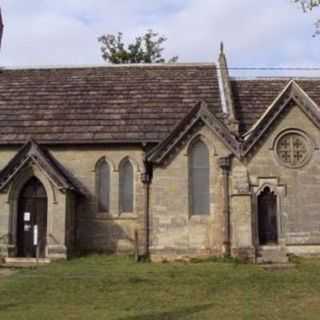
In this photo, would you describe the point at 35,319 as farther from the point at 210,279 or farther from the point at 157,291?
the point at 210,279

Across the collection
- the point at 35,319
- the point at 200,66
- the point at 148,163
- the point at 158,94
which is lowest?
the point at 35,319

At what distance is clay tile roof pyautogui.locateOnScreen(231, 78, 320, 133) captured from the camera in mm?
28681

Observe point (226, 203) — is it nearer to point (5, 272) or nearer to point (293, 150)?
point (293, 150)

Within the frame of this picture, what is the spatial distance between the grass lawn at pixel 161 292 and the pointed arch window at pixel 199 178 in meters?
3.55

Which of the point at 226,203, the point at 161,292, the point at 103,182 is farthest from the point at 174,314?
the point at 103,182

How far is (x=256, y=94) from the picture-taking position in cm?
3061

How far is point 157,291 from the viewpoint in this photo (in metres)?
16.8

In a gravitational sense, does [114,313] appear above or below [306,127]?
below

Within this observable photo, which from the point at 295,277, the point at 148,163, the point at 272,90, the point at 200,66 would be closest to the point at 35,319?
the point at 295,277

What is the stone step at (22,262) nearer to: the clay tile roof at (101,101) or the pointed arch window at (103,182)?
the pointed arch window at (103,182)

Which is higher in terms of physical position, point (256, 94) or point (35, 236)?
point (256, 94)

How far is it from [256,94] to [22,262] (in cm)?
1394

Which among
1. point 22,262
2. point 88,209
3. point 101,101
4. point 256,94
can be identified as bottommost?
point 22,262

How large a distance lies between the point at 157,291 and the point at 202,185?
1018 centimetres
